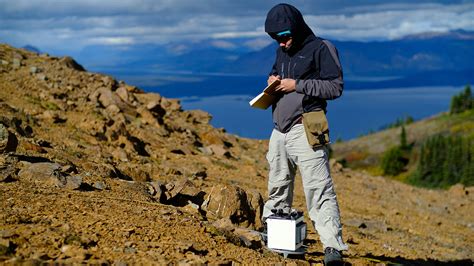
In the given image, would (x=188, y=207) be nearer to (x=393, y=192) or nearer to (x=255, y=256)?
(x=255, y=256)

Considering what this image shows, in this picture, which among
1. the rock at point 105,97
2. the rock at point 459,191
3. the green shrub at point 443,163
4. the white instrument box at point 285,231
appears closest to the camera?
the white instrument box at point 285,231

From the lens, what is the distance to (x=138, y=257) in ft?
19.1

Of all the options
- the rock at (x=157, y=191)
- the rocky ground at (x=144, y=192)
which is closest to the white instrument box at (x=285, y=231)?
the rocky ground at (x=144, y=192)

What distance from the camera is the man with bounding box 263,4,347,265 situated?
22.7 ft

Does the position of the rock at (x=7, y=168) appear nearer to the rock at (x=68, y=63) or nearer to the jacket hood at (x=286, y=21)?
the jacket hood at (x=286, y=21)

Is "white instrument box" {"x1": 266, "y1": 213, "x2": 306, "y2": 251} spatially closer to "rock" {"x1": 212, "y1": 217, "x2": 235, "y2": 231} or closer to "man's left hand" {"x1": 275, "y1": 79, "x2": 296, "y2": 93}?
"rock" {"x1": 212, "y1": 217, "x2": 235, "y2": 231}

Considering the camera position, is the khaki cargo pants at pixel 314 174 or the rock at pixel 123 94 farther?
the rock at pixel 123 94

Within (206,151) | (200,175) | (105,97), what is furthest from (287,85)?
(105,97)

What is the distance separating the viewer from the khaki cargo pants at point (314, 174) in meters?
7.08

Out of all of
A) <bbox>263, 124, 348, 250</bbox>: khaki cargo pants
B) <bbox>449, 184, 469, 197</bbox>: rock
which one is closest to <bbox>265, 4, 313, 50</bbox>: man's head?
<bbox>263, 124, 348, 250</bbox>: khaki cargo pants

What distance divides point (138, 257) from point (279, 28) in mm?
2990

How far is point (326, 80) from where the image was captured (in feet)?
22.8

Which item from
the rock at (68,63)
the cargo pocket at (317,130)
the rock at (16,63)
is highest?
the rock at (68,63)

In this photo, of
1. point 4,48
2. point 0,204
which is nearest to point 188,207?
point 0,204
